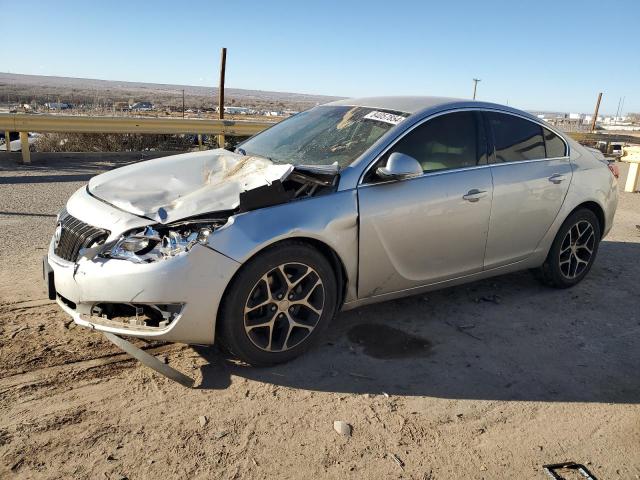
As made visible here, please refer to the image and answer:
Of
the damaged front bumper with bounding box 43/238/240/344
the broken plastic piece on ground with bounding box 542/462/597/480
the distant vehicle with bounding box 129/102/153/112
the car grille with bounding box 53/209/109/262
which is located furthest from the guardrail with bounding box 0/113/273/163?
the distant vehicle with bounding box 129/102/153/112

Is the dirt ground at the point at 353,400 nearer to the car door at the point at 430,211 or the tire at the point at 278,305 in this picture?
the tire at the point at 278,305

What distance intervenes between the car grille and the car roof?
2.36 meters

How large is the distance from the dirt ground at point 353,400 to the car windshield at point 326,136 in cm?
131

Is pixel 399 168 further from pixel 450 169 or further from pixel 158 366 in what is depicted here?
pixel 158 366

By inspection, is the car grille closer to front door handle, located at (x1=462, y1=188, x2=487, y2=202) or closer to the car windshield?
the car windshield

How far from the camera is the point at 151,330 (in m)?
3.19

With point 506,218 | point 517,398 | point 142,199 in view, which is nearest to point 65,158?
point 142,199

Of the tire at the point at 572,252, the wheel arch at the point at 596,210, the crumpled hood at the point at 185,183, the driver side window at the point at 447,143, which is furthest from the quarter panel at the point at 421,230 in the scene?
the wheel arch at the point at 596,210

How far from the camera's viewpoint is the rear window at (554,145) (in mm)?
4934

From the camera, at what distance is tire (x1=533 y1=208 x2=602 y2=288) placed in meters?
5.05

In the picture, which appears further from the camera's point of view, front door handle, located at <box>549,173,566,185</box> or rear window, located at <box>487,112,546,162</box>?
front door handle, located at <box>549,173,566,185</box>

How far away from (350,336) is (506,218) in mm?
1620

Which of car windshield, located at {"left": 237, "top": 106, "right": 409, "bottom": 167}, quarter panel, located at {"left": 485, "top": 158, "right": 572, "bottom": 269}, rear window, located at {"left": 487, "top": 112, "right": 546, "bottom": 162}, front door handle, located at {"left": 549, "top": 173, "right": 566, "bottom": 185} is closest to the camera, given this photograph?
car windshield, located at {"left": 237, "top": 106, "right": 409, "bottom": 167}

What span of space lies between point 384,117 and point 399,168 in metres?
0.67
